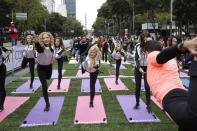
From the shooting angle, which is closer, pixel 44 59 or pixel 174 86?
pixel 174 86

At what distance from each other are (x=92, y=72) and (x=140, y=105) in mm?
1550

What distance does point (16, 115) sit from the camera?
10305 millimetres

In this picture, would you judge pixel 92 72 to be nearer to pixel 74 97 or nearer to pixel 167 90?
pixel 74 97

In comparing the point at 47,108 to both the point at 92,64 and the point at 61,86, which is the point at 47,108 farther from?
the point at 61,86

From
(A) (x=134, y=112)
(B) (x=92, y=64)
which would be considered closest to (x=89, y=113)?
(A) (x=134, y=112)

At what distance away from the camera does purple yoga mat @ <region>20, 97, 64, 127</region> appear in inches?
365

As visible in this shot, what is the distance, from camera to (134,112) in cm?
1038

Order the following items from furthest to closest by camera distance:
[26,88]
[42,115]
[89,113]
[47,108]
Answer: [26,88], [47,108], [89,113], [42,115]

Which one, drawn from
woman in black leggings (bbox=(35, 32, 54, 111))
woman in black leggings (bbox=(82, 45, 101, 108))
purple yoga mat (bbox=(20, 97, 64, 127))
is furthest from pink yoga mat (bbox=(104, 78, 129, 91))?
woman in black leggings (bbox=(35, 32, 54, 111))

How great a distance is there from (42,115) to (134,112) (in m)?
2.15

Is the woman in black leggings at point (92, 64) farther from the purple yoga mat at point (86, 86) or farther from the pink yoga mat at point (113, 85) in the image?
the pink yoga mat at point (113, 85)

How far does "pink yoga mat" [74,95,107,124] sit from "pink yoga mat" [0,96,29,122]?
1.61 metres

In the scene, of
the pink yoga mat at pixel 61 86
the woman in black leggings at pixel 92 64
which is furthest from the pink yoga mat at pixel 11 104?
the woman in black leggings at pixel 92 64

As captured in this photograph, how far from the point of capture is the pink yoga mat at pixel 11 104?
1045 centimetres
